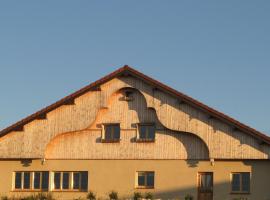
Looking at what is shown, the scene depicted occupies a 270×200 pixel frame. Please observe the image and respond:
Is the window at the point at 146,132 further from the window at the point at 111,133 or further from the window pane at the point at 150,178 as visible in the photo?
the window pane at the point at 150,178

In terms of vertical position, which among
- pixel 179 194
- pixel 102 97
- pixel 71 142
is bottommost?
pixel 179 194

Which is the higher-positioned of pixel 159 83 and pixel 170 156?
pixel 159 83

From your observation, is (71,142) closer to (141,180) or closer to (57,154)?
(57,154)

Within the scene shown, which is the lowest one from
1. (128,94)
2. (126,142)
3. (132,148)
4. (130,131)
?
(132,148)

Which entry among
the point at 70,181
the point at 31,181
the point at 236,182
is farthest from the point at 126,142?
the point at 236,182

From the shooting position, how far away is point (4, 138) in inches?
1973

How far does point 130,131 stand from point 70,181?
5543mm

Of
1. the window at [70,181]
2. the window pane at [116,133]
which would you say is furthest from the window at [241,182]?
the window at [70,181]

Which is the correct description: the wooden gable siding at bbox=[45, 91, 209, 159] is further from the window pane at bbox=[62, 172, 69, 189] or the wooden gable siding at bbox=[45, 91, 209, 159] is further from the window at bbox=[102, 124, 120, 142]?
the window pane at bbox=[62, 172, 69, 189]

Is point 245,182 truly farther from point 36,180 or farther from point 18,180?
point 18,180

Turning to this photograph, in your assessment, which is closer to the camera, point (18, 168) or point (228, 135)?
point (228, 135)

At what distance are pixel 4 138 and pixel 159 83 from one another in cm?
1191

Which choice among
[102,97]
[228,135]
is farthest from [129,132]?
[228,135]

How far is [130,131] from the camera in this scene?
159 ft
